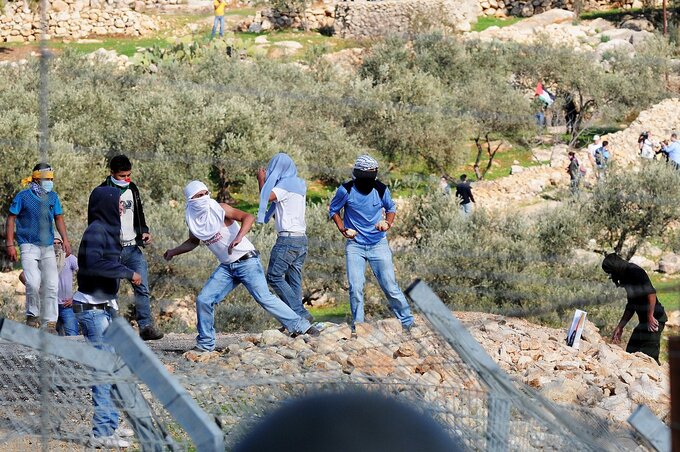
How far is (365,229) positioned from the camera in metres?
8.45

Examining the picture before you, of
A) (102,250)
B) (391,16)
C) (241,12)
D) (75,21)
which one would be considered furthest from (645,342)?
(241,12)

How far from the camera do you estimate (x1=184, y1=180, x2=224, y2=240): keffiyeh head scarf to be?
24.2 ft

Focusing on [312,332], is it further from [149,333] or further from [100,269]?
[100,269]

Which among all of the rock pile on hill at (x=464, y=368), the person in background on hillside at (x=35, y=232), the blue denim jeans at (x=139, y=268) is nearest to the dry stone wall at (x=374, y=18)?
the rock pile on hill at (x=464, y=368)

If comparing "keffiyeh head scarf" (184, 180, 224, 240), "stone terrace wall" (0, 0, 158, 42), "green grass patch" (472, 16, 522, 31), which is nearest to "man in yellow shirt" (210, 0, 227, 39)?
"stone terrace wall" (0, 0, 158, 42)

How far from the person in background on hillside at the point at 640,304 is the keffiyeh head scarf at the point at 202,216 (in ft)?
11.9

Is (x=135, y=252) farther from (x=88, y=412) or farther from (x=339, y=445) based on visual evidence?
(x=339, y=445)

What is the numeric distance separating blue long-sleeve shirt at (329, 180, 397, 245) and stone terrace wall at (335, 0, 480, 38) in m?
34.5

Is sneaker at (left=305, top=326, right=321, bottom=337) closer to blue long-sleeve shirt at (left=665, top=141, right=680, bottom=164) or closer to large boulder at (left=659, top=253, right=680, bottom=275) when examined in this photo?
large boulder at (left=659, top=253, right=680, bottom=275)

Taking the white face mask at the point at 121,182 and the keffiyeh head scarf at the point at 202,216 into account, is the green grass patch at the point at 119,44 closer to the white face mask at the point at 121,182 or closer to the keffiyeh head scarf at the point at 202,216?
the white face mask at the point at 121,182

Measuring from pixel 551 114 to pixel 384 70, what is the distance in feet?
14.3

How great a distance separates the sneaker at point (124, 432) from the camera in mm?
4341

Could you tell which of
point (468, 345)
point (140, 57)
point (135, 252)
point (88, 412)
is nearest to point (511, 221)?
point (135, 252)

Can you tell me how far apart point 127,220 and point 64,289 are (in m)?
1.36
